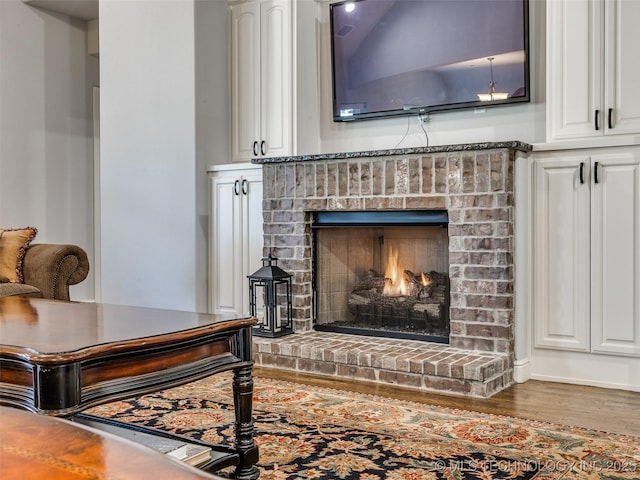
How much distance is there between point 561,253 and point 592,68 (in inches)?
36.3

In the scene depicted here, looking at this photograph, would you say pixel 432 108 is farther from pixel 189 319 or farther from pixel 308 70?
pixel 189 319

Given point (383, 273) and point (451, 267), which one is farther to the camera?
point (383, 273)

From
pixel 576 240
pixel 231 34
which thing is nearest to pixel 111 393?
pixel 576 240

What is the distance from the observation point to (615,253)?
10.6 feet

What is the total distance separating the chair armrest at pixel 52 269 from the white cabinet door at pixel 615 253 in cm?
291

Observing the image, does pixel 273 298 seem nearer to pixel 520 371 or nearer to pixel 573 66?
pixel 520 371

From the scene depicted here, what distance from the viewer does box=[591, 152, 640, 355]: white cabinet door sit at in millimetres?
3197

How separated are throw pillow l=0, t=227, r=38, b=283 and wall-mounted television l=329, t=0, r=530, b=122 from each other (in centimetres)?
206

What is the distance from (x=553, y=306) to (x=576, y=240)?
35 cm

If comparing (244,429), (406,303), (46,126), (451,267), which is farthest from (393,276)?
(46,126)

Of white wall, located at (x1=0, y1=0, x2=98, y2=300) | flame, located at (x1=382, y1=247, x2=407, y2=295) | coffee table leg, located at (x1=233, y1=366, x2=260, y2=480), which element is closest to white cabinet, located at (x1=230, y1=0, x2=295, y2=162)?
flame, located at (x1=382, y1=247, x2=407, y2=295)

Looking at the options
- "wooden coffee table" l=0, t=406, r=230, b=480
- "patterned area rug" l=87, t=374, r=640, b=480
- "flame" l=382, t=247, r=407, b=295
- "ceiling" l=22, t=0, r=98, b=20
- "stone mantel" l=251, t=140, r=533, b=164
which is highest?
"ceiling" l=22, t=0, r=98, b=20

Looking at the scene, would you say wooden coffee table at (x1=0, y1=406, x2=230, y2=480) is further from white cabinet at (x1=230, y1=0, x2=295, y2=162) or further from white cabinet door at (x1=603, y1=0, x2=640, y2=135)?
white cabinet at (x1=230, y1=0, x2=295, y2=162)

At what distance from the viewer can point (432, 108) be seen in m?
3.93
